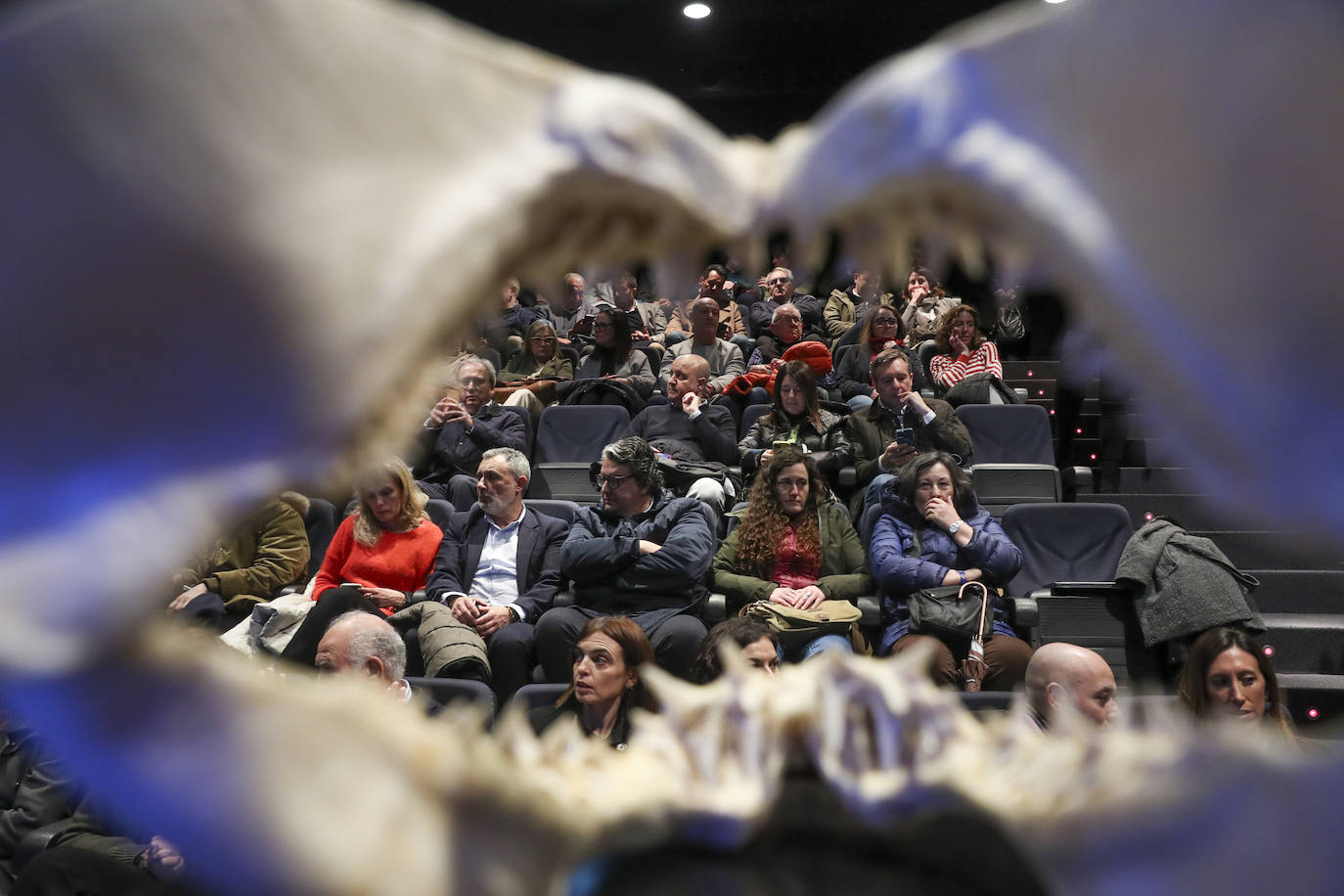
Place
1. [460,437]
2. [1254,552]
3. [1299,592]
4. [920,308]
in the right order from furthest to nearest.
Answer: [920,308]
[460,437]
[1254,552]
[1299,592]

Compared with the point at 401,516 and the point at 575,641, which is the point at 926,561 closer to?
the point at 575,641

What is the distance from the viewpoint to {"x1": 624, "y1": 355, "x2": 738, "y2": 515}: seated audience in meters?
4.32

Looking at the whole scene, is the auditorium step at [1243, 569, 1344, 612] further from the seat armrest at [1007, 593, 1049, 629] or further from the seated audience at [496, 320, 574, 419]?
the seated audience at [496, 320, 574, 419]

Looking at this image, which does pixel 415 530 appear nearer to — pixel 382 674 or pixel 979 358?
pixel 382 674

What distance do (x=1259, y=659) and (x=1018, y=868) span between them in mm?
1939

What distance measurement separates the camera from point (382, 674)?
2244mm

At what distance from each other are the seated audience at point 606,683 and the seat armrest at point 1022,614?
1235 millimetres

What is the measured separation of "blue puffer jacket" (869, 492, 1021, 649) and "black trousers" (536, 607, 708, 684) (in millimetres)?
590

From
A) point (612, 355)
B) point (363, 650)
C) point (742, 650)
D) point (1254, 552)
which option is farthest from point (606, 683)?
point (612, 355)

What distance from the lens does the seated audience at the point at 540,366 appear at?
18.0 ft

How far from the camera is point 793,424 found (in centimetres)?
439

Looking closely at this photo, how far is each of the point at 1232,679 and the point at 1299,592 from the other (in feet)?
6.94

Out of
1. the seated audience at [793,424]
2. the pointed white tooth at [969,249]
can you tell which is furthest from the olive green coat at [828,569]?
the pointed white tooth at [969,249]

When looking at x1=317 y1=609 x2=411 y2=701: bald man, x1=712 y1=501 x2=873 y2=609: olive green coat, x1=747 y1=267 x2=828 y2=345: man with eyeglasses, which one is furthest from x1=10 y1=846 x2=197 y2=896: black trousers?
x1=747 y1=267 x2=828 y2=345: man with eyeglasses
